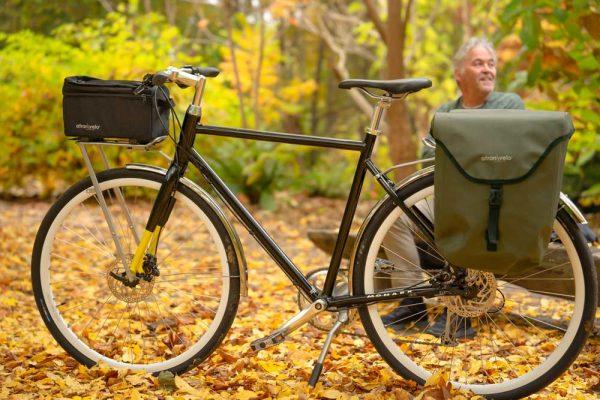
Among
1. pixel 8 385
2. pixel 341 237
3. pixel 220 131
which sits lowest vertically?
pixel 8 385

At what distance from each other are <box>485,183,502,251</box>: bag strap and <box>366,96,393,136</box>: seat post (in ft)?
1.65

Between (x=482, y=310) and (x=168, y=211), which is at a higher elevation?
(x=168, y=211)

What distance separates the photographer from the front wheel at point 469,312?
98.5 inches

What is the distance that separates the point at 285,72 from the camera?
13922mm

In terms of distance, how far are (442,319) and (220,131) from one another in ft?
3.91

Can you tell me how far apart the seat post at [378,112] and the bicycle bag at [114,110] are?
756 millimetres

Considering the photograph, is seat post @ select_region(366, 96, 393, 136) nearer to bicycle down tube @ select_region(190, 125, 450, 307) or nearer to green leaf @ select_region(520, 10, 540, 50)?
bicycle down tube @ select_region(190, 125, 450, 307)

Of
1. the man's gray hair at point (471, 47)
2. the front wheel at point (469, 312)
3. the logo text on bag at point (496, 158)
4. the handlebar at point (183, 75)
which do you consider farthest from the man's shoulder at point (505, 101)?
the handlebar at point (183, 75)

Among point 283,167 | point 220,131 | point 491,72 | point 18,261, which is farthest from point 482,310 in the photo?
point 283,167

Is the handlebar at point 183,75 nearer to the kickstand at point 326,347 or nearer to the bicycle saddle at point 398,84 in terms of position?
the bicycle saddle at point 398,84

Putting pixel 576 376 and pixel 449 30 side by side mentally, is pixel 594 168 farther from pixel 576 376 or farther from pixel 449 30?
pixel 449 30

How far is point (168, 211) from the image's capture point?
2.90m

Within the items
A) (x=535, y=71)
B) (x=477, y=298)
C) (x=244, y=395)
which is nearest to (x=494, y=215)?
(x=477, y=298)

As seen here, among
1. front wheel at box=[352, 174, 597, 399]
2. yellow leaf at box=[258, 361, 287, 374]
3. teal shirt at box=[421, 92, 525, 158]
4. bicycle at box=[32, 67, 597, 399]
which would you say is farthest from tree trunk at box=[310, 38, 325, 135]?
yellow leaf at box=[258, 361, 287, 374]
